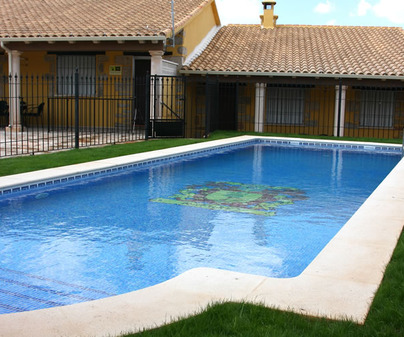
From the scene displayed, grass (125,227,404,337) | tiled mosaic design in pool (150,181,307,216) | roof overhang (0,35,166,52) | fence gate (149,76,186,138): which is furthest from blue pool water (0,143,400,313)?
roof overhang (0,35,166,52)

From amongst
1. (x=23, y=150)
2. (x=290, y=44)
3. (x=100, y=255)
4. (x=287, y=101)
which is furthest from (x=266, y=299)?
(x=290, y=44)

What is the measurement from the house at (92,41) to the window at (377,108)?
661 centimetres

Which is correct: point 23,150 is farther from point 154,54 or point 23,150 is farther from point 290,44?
point 290,44

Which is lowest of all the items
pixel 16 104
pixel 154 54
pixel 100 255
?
pixel 100 255

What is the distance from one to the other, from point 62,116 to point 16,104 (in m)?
1.84

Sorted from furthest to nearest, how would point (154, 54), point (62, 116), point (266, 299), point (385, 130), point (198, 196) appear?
1. point (385, 130)
2. point (62, 116)
3. point (154, 54)
4. point (198, 196)
5. point (266, 299)

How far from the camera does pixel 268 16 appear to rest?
79.8ft

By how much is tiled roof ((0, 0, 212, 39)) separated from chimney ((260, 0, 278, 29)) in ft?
13.7

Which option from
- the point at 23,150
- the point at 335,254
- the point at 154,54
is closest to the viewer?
the point at 335,254

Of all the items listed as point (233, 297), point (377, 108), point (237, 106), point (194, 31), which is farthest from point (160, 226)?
point (377, 108)

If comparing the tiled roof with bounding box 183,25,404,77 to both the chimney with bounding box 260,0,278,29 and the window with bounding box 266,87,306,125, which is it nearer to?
the chimney with bounding box 260,0,278,29

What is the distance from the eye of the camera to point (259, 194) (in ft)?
27.6

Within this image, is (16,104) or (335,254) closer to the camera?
(335,254)

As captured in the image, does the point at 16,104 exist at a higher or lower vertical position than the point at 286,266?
higher
